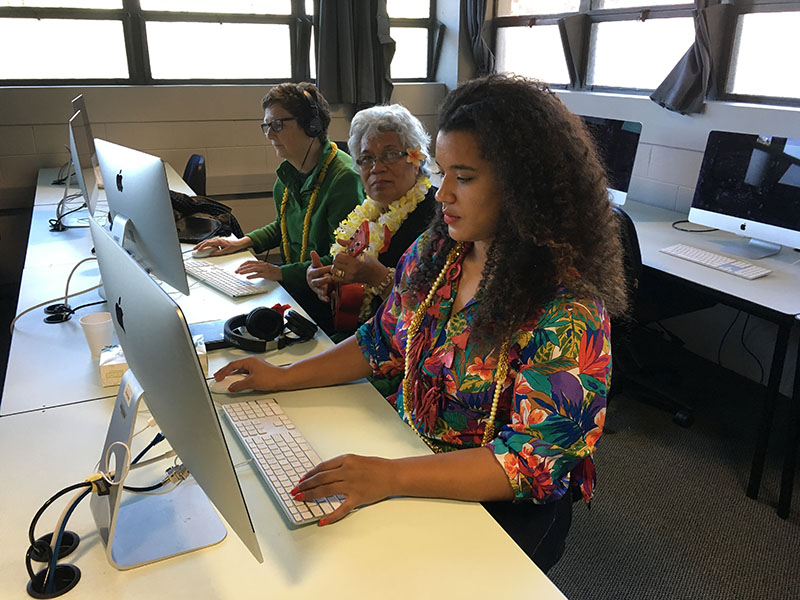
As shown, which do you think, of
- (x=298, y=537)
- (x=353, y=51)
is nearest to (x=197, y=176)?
(x=353, y=51)

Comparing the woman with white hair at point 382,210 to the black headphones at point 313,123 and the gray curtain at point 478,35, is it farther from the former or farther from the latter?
the gray curtain at point 478,35

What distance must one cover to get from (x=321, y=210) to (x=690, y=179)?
1.89 meters

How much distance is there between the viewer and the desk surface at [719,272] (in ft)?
6.56

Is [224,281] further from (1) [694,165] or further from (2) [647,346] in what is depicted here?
(1) [694,165]

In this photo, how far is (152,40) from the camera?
159 inches

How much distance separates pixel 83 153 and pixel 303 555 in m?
1.88

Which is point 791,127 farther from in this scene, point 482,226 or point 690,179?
point 482,226

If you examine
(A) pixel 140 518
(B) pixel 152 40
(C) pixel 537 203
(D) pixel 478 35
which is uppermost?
(D) pixel 478 35

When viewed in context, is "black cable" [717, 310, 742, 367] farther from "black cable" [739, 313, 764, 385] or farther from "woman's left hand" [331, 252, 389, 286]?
"woman's left hand" [331, 252, 389, 286]

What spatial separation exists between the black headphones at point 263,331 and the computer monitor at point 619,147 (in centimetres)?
180

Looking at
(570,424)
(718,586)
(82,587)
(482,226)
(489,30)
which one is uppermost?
(489,30)

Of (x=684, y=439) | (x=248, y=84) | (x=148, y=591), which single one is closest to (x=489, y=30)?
(x=248, y=84)

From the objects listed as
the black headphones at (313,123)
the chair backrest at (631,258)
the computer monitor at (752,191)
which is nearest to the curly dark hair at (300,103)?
the black headphones at (313,123)

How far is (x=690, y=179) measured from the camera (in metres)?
3.07
